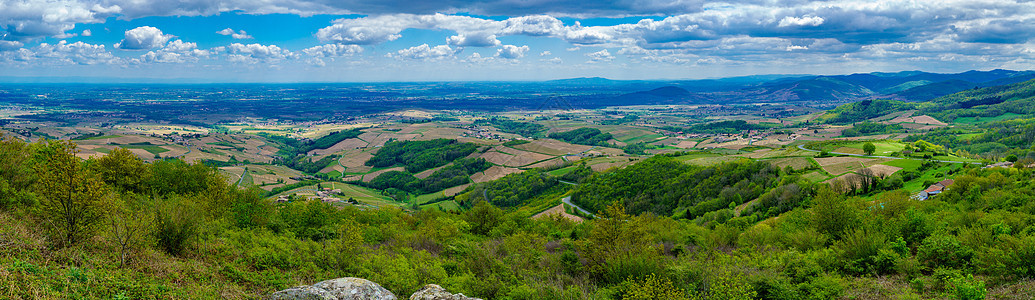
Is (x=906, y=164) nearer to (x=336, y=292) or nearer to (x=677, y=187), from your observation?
(x=677, y=187)

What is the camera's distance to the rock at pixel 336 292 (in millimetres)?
19656

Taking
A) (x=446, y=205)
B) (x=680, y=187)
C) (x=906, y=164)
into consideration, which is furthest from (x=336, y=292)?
(x=446, y=205)

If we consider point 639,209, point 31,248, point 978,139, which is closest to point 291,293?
point 31,248

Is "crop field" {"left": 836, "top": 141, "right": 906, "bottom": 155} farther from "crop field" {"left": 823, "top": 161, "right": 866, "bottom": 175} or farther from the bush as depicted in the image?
the bush

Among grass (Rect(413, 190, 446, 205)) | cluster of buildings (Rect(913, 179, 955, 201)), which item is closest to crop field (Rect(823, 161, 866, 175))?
cluster of buildings (Rect(913, 179, 955, 201))

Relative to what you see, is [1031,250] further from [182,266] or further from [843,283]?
[182,266]

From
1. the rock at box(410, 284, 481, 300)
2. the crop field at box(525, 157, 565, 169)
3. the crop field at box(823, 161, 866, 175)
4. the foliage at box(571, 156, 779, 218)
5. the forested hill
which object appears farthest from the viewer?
the crop field at box(525, 157, 565, 169)

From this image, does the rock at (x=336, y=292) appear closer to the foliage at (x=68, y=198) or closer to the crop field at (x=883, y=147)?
the foliage at (x=68, y=198)

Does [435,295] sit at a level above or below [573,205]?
above

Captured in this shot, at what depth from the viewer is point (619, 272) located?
28.8 m

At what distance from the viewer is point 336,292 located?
1988 centimetres

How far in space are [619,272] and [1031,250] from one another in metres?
20.2

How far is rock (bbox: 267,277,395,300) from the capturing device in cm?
1966

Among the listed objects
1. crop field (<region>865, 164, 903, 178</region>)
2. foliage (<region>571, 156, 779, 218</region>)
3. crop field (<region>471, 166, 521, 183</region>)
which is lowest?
crop field (<region>471, 166, 521, 183</region>)
